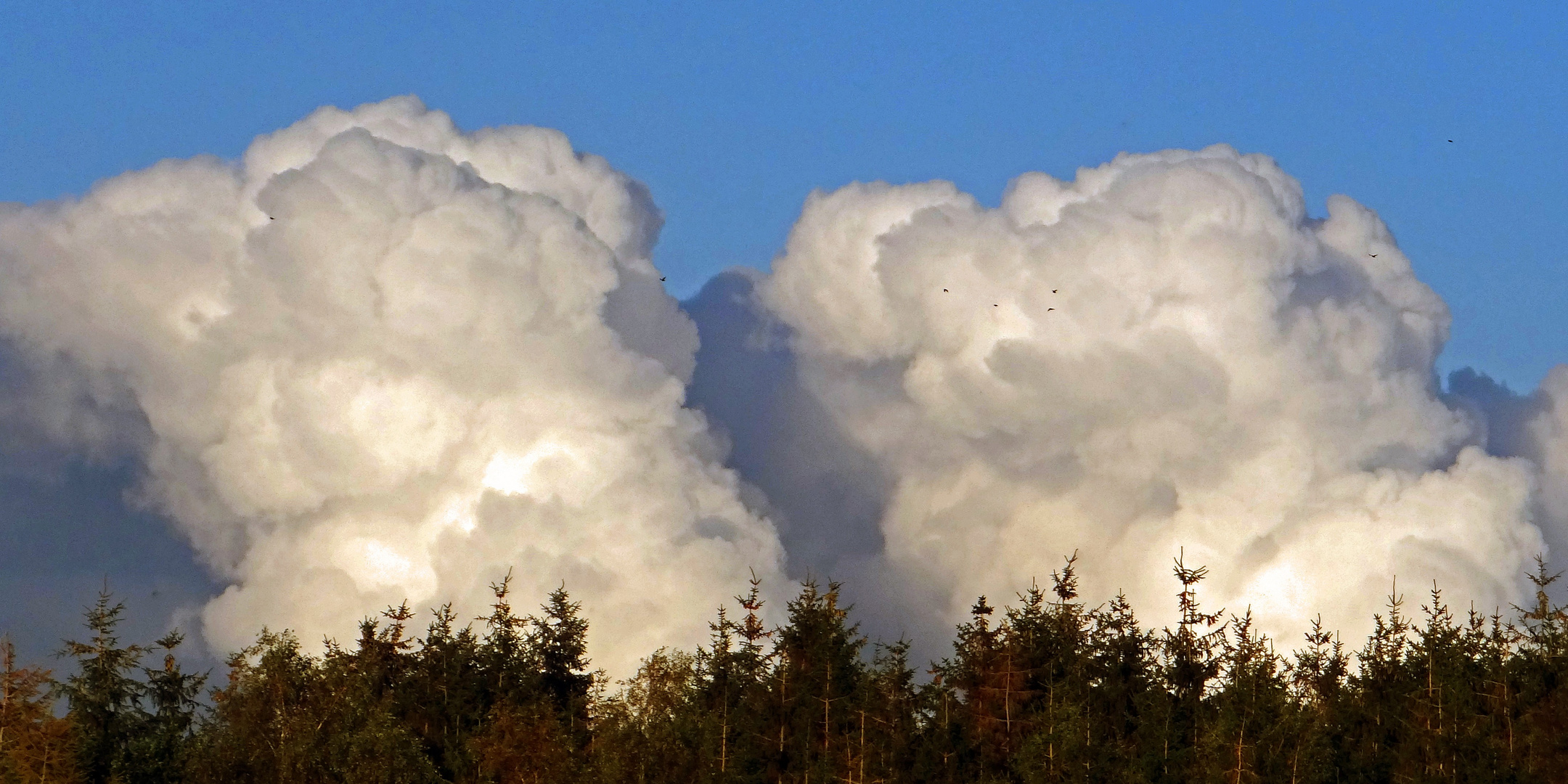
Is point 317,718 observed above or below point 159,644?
below

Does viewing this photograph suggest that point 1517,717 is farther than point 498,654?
No

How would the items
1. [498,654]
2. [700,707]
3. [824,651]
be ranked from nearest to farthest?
[824,651] < [700,707] < [498,654]

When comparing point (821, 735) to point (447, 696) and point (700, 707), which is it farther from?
point (447, 696)

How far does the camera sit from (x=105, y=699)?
111 m

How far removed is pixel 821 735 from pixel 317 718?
93.2ft

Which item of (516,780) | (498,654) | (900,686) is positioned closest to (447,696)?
(498,654)

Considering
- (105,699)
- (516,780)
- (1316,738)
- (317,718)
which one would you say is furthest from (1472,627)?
(105,699)

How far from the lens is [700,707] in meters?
118

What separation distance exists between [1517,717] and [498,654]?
2359 inches

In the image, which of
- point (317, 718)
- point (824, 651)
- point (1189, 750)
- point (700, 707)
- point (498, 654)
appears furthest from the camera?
point (498, 654)

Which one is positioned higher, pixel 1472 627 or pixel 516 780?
pixel 1472 627

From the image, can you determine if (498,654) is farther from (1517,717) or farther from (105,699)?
(1517,717)

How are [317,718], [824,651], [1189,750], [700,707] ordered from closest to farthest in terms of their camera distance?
[1189,750] → [824,651] → [317,718] → [700,707]

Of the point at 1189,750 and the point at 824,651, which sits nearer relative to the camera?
the point at 1189,750
